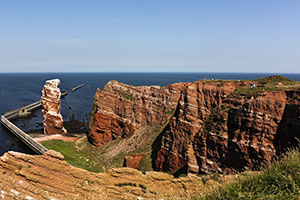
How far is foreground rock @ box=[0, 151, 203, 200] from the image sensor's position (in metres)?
15.9

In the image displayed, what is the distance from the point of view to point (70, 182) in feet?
56.7

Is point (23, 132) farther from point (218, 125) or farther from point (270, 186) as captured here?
point (270, 186)

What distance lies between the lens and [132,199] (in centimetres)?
1475

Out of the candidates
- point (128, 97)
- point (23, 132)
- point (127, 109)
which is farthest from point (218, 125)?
point (23, 132)

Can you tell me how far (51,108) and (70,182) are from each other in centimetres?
4605

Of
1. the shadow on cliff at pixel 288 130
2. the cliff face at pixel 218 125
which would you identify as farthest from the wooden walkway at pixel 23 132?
the shadow on cliff at pixel 288 130

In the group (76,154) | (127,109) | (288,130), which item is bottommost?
(76,154)

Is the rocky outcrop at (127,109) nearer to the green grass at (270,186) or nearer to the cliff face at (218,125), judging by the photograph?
the cliff face at (218,125)

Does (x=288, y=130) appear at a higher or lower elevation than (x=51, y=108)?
higher

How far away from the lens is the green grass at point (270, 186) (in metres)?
5.70

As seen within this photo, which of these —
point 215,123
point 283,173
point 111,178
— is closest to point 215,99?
point 215,123

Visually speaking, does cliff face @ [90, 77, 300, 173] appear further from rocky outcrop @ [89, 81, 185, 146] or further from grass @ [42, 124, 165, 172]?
grass @ [42, 124, 165, 172]

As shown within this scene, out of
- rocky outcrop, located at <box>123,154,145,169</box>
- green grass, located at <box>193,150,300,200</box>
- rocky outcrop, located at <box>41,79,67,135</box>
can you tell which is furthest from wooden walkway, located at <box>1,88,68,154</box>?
green grass, located at <box>193,150,300,200</box>

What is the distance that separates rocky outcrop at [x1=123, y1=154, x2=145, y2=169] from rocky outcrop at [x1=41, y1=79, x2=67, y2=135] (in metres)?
32.5
